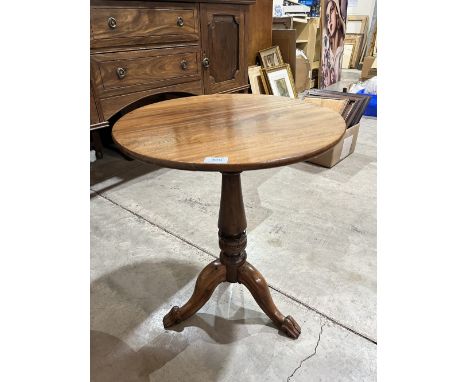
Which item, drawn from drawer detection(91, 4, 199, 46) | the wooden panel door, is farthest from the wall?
drawer detection(91, 4, 199, 46)

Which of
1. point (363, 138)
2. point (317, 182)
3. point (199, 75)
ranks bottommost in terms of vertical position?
point (317, 182)

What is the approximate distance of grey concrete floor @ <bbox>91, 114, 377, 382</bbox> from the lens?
1.05 m

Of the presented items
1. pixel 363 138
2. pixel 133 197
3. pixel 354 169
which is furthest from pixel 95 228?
pixel 363 138

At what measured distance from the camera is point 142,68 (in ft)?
5.68

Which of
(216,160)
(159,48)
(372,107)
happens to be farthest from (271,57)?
(216,160)

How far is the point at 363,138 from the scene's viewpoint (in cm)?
295

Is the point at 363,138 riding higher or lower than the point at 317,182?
higher

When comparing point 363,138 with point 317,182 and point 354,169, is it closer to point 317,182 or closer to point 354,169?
point 354,169

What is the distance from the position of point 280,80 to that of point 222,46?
1.38 meters

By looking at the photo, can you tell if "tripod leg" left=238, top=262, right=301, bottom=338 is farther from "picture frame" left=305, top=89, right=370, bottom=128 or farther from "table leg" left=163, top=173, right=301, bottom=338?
"picture frame" left=305, top=89, right=370, bottom=128

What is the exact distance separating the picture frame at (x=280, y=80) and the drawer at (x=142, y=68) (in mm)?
1442

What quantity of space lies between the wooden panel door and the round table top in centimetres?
108

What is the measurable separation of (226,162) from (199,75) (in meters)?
1.55

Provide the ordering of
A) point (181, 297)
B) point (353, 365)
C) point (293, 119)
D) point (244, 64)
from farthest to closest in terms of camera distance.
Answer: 1. point (244, 64)
2. point (181, 297)
3. point (353, 365)
4. point (293, 119)
